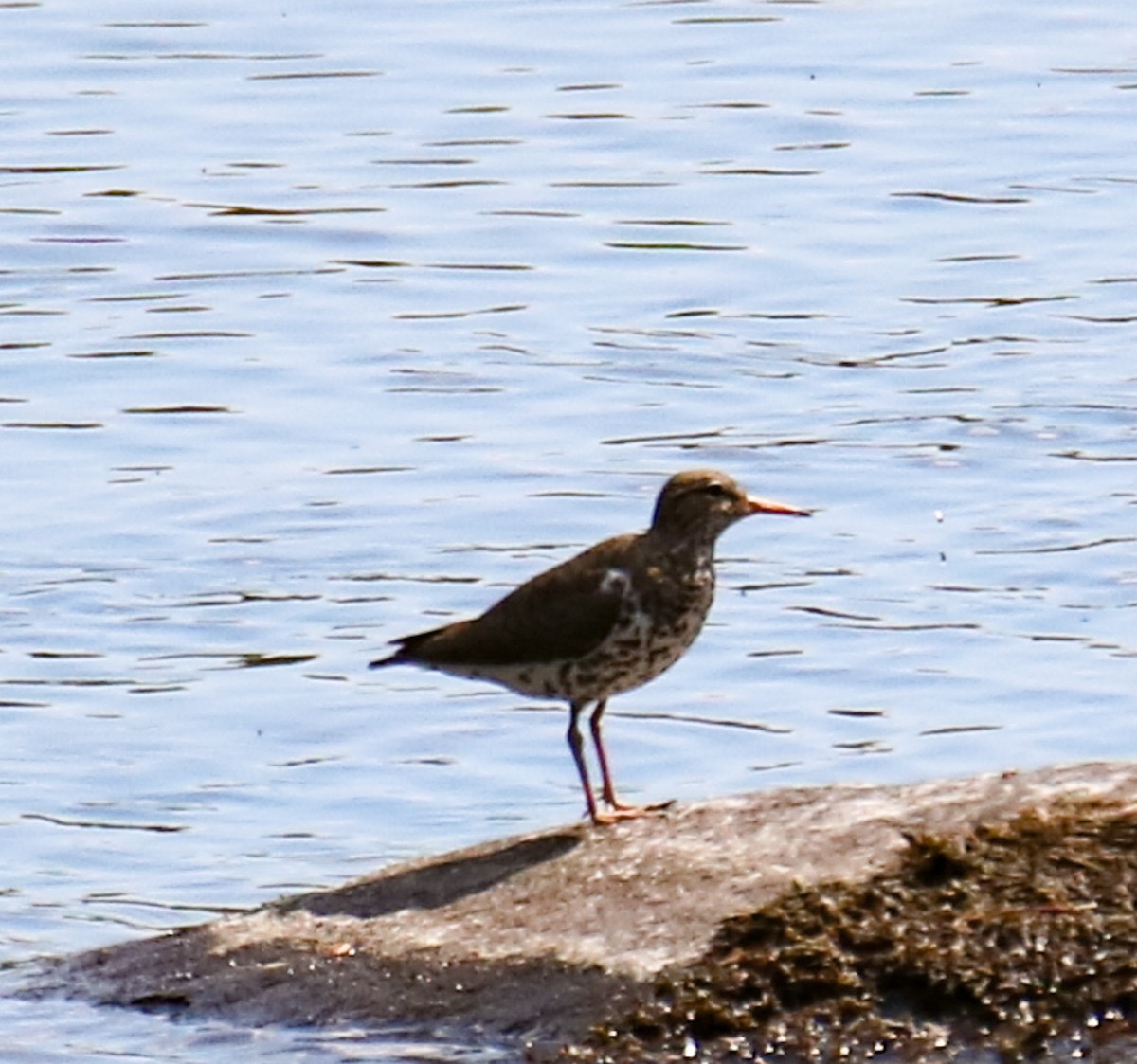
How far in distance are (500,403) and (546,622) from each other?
6.63 meters

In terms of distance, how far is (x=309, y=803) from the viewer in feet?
40.0

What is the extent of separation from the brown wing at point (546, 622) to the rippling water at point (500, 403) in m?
1.60

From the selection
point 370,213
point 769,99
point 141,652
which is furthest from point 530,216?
point 141,652

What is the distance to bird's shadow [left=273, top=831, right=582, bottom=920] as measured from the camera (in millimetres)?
9242

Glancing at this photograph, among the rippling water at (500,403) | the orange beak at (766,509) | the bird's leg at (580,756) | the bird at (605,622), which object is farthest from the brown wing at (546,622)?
the rippling water at (500,403)

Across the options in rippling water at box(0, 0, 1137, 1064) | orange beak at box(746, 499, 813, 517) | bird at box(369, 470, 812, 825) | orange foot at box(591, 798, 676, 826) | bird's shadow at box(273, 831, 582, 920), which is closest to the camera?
bird's shadow at box(273, 831, 582, 920)

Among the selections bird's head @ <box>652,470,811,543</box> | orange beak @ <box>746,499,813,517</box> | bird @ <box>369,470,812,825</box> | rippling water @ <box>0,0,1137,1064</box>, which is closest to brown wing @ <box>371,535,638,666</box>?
bird @ <box>369,470,812,825</box>

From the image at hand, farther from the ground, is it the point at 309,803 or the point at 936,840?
the point at 936,840

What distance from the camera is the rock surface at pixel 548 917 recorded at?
28.1 feet

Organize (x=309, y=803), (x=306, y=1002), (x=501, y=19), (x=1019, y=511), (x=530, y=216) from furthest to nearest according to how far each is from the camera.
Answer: (x=501, y=19), (x=530, y=216), (x=1019, y=511), (x=309, y=803), (x=306, y=1002)

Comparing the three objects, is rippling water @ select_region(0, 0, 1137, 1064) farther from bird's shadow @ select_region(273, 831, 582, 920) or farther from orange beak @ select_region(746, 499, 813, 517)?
orange beak @ select_region(746, 499, 813, 517)

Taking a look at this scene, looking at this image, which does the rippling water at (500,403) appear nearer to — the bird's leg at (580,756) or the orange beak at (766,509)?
the bird's leg at (580,756)

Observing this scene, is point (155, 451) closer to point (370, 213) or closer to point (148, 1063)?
point (370, 213)

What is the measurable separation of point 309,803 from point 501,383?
490cm
